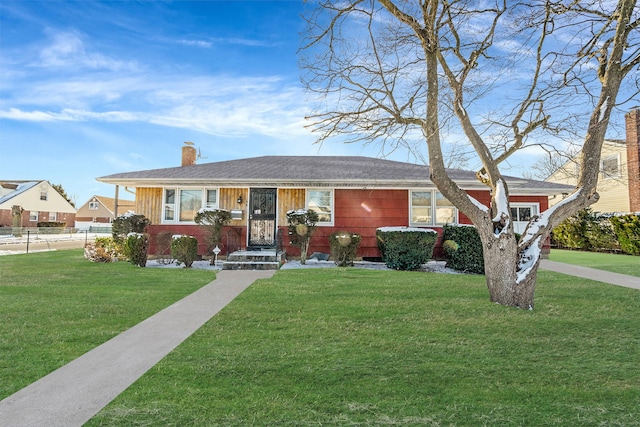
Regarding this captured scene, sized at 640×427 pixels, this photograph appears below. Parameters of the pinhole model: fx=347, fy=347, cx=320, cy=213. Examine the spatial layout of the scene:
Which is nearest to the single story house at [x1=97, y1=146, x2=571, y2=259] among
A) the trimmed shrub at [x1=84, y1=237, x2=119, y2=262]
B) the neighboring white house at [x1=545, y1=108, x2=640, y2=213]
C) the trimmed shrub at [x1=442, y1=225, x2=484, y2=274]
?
the trimmed shrub at [x1=84, y1=237, x2=119, y2=262]

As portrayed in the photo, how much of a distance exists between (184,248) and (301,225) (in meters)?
3.54

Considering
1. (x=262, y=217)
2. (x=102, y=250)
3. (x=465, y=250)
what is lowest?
(x=102, y=250)

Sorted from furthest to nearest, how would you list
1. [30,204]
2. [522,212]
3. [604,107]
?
[30,204] → [522,212] → [604,107]

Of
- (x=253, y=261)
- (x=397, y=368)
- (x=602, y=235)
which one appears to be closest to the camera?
(x=397, y=368)

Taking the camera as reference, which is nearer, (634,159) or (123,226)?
(123,226)

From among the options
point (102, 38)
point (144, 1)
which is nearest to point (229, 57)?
point (144, 1)

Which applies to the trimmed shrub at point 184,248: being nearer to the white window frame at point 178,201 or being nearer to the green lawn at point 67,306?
the green lawn at point 67,306

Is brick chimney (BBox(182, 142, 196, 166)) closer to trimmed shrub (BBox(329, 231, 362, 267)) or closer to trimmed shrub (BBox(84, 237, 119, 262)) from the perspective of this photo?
trimmed shrub (BBox(84, 237, 119, 262))

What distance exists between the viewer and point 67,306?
552 centimetres

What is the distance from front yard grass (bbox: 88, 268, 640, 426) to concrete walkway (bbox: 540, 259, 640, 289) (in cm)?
279

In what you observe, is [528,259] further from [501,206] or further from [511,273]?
[501,206]

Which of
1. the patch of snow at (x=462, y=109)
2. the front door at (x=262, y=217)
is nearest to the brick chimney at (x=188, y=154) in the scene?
the front door at (x=262, y=217)

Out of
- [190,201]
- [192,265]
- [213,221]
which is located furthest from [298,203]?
[192,265]

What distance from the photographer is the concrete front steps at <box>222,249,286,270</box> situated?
10133mm
